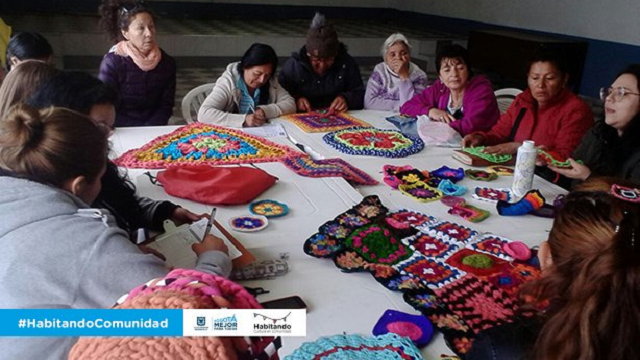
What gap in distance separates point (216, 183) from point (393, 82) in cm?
189

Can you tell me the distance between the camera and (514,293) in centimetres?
138

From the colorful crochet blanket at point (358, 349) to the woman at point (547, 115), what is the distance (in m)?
1.54

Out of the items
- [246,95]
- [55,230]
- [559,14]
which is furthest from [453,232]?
[559,14]

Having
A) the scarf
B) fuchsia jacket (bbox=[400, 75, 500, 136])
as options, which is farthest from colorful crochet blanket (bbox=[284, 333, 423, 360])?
the scarf

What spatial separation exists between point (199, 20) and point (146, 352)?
10.8 meters

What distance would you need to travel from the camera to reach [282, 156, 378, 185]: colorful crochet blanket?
2.13 meters

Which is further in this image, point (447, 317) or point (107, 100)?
point (107, 100)

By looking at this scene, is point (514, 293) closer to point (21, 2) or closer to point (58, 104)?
point (58, 104)

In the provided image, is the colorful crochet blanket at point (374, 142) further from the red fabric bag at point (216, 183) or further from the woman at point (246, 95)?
the red fabric bag at point (216, 183)

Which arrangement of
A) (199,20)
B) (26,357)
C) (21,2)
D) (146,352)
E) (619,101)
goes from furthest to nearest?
(199,20) → (21,2) → (619,101) → (26,357) → (146,352)

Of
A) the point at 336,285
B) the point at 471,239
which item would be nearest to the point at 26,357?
the point at 336,285

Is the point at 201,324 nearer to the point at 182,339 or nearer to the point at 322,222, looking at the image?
the point at 182,339

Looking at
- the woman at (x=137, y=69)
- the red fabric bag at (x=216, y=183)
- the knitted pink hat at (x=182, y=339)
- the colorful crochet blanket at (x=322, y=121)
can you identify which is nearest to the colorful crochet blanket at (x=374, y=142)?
the colorful crochet blanket at (x=322, y=121)

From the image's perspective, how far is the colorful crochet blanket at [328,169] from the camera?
2.13 m
